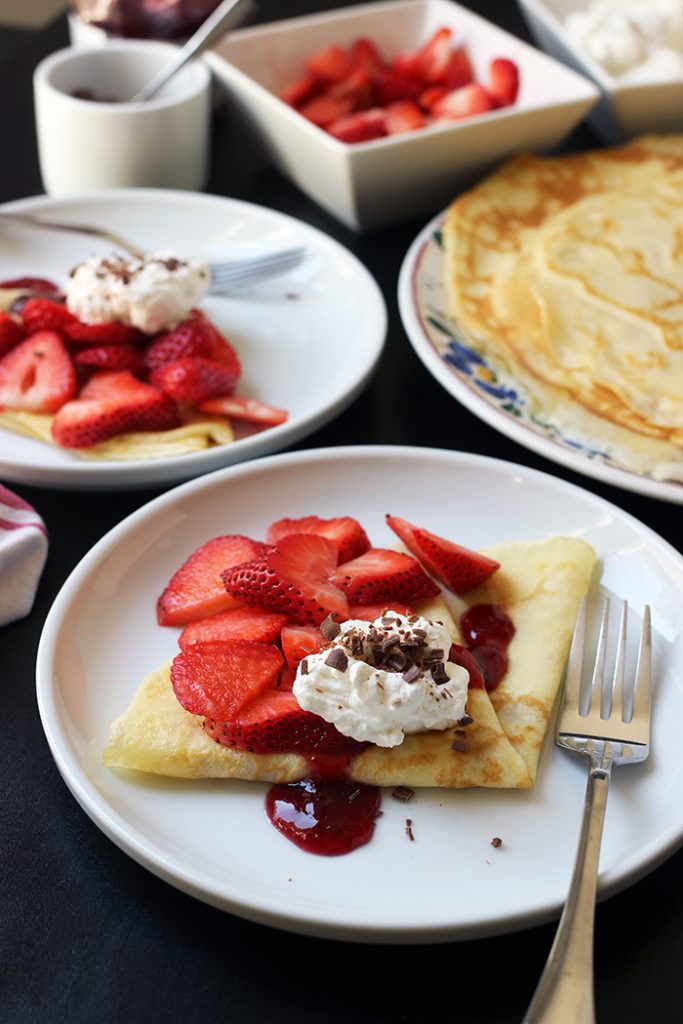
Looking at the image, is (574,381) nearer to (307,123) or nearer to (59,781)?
(307,123)

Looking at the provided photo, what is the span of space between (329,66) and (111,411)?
1.06 metres

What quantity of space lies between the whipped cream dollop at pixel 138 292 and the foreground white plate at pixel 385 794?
1.21ft

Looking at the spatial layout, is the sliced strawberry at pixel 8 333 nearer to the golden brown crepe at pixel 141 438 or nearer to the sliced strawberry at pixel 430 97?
the golden brown crepe at pixel 141 438

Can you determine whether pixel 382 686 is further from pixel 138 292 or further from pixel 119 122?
pixel 119 122

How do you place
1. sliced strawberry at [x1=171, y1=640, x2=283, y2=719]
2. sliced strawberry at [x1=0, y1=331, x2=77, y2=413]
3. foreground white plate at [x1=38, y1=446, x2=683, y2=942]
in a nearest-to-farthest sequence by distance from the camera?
1. foreground white plate at [x1=38, y1=446, x2=683, y2=942]
2. sliced strawberry at [x1=171, y1=640, x2=283, y2=719]
3. sliced strawberry at [x1=0, y1=331, x2=77, y2=413]

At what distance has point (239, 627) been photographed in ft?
3.31

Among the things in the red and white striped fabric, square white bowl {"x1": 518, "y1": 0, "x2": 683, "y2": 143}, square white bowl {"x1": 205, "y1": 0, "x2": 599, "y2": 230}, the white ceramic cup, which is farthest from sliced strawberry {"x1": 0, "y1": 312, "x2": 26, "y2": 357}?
square white bowl {"x1": 518, "y1": 0, "x2": 683, "y2": 143}

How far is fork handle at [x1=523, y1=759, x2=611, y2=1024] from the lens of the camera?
2.32 feet

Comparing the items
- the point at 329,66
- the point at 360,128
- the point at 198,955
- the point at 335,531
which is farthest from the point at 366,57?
the point at 198,955

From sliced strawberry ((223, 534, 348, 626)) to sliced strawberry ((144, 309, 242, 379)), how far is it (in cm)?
48

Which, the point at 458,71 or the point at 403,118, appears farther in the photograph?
the point at 458,71

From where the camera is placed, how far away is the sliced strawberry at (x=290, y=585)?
100 centimetres

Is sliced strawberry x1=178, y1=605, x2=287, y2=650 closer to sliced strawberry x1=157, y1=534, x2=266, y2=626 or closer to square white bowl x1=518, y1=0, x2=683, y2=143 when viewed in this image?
sliced strawberry x1=157, y1=534, x2=266, y2=626

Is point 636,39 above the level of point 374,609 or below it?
above
